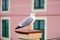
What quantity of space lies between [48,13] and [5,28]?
1050mm

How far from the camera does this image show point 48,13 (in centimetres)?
249

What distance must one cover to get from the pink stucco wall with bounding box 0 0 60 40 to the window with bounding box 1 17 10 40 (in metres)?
0.14

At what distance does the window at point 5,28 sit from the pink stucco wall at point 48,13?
0.44 ft

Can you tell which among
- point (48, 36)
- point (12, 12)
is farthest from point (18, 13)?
point (48, 36)

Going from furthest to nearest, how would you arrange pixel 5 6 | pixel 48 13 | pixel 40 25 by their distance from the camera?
pixel 5 6, pixel 40 25, pixel 48 13

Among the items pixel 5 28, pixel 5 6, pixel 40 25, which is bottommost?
pixel 5 28

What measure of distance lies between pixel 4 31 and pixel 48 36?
1044 mm

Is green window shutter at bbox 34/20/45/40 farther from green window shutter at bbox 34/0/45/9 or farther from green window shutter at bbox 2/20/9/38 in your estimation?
green window shutter at bbox 2/20/9/38

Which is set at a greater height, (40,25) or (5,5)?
(5,5)

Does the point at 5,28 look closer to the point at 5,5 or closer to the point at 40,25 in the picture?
the point at 5,5

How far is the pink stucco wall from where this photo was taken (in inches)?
93.5

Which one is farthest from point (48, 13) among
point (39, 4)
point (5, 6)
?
point (5, 6)

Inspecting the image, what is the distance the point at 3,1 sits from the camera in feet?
10.3

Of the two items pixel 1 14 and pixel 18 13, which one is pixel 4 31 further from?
pixel 18 13
